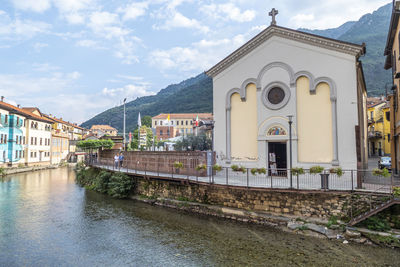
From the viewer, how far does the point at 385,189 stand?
39.4ft

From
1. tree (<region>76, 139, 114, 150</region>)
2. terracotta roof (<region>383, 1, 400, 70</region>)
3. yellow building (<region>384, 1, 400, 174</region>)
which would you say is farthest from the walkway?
tree (<region>76, 139, 114, 150</region>)

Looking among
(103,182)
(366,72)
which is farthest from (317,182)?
(366,72)

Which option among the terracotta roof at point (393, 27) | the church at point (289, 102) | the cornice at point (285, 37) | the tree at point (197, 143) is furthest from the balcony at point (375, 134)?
the cornice at point (285, 37)

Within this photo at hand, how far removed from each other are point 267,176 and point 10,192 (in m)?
23.2

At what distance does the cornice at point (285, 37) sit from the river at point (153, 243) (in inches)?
430

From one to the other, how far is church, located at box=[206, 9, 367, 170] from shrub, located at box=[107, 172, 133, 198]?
27.0ft

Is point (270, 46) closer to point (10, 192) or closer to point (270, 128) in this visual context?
point (270, 128)

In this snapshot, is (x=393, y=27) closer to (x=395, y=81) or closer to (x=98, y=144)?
(x=395, y=81)

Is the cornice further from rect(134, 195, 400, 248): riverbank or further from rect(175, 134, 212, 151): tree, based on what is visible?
rect(175, 134, 212, 151): tree

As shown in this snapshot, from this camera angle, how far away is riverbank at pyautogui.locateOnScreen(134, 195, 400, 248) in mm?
10984

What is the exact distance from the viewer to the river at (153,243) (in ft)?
33.1

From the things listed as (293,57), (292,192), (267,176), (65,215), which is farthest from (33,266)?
(293,57)

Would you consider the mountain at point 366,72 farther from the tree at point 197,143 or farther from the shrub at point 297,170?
the shrub at point 297,170

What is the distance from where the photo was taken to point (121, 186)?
864 inches
